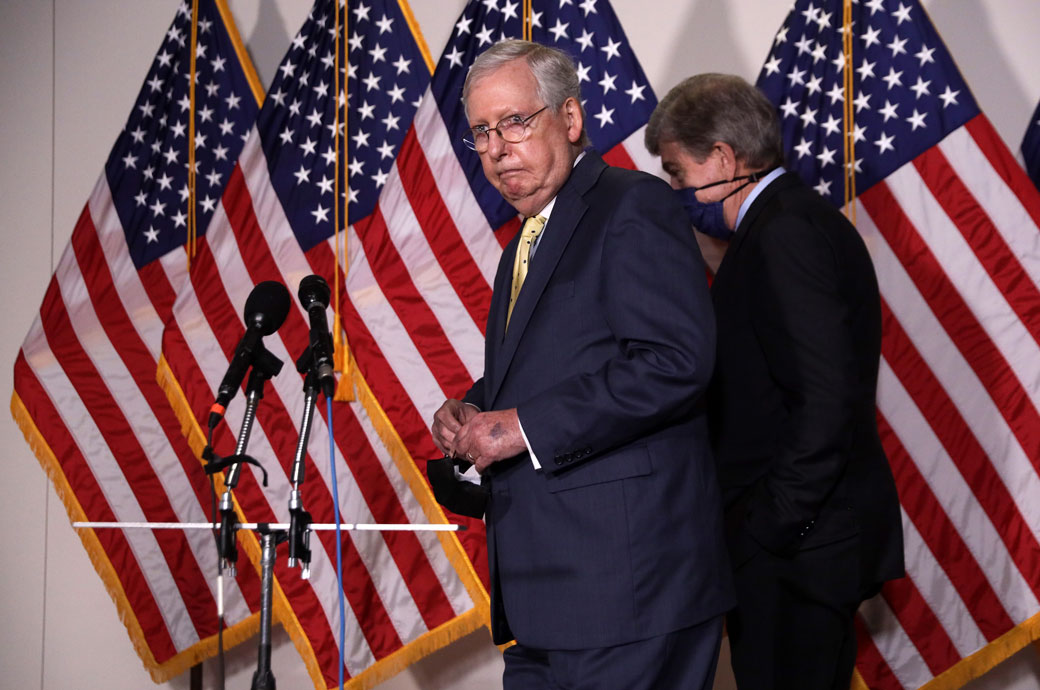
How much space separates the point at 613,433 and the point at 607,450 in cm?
6

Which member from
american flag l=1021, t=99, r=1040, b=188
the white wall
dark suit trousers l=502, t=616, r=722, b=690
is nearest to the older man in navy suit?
dark suit trousers l=502, t=616, r=722, b=690

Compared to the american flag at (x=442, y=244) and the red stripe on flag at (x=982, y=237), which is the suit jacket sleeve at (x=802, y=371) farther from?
the american flag at (x=442, y=244)

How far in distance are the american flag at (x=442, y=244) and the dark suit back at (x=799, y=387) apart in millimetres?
1125

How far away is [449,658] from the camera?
11.6 feet

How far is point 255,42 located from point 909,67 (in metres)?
2.47

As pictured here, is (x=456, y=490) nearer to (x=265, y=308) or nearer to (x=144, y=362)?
(x=265, y=308)

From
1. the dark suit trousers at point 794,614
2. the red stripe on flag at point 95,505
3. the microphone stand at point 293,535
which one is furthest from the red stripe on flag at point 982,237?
the red stripe on flag at point 95,505

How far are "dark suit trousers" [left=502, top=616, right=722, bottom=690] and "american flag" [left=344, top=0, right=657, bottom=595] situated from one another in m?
1.50

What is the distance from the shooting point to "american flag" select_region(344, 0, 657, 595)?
3.01m

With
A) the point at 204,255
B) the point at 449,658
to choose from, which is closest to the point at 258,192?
the point at 204,255

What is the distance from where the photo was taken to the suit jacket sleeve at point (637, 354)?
1.44 m

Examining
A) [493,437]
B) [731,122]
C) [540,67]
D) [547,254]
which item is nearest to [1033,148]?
[731,122]

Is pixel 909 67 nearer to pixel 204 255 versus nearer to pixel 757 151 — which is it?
pixel 757 151

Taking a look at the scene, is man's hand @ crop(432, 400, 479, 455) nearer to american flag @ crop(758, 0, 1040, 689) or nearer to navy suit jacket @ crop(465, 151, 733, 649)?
navy suit jacket @ crop(465, 151, 733, 649)
